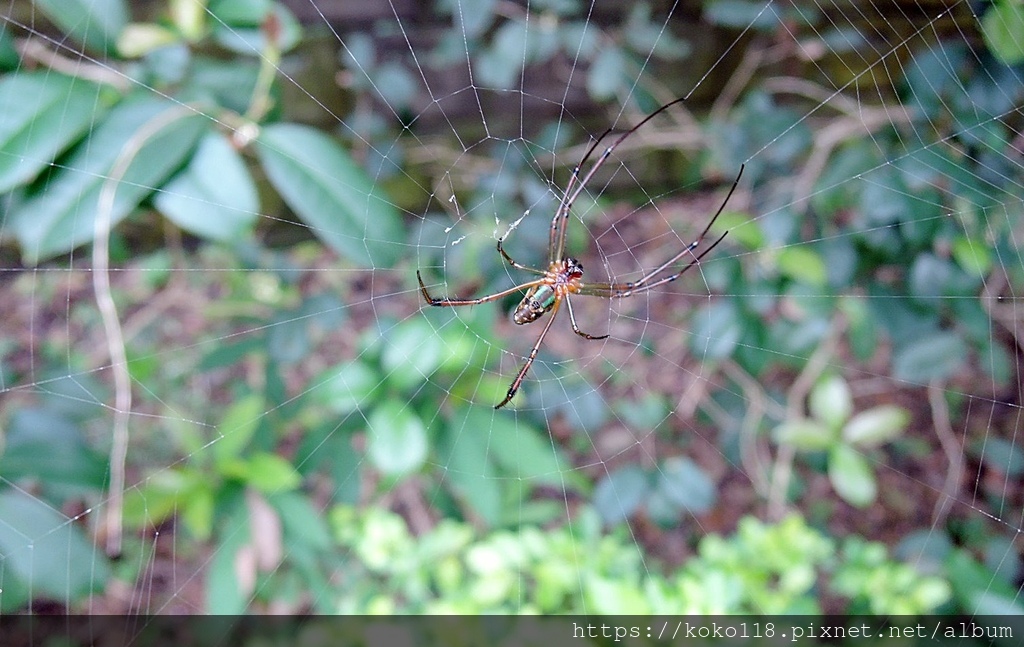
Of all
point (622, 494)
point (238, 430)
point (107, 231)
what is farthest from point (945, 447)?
point (107, 231)

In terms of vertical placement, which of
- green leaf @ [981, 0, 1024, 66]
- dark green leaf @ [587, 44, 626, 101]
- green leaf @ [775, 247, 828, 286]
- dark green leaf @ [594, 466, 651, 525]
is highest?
green leaf @ [981, 0, 1024, 66]

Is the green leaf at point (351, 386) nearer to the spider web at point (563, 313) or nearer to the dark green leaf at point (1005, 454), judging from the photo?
the spider web at point (563, 313)

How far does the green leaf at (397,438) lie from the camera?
A: 1.47 metres

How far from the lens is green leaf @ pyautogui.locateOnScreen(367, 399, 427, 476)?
1.47m

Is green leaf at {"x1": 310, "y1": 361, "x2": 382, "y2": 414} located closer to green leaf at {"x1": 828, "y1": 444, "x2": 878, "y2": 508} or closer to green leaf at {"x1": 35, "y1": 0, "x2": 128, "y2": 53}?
green leaf at {"x1": 35, "y1": 0, "x2": 128, "y2": 53}

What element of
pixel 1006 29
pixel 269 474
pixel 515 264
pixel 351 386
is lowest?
pixel 269 474

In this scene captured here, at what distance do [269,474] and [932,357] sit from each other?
5.50ft

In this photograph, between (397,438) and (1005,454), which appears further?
(1005,454)

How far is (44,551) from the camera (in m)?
1.29

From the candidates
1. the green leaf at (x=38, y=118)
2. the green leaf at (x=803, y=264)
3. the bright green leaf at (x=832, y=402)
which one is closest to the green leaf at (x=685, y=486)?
the bright green leaf at (x=832, y=402)

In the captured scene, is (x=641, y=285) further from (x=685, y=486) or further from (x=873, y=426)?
(x=873, y=426)

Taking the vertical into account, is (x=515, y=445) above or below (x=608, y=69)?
below

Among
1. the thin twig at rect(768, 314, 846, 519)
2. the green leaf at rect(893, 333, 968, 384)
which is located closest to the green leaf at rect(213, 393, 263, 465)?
the thin twig at rect(768, 314, 846, 519)

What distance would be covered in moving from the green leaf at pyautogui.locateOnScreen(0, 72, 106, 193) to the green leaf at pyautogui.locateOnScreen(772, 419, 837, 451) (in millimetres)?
1789
